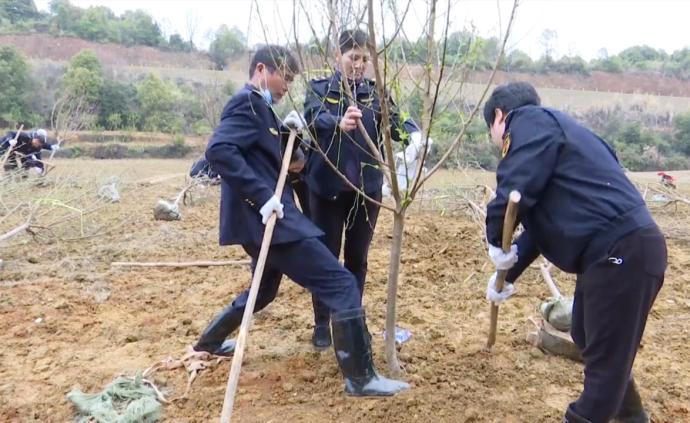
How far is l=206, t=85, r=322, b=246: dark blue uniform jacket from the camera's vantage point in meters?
2.75

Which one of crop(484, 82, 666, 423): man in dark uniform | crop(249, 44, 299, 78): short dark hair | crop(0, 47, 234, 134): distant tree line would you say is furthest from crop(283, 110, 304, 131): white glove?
crop(0, 47, 234, 134): distant tree line

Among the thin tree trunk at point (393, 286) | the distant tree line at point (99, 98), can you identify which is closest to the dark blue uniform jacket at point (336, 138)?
the thin tree trunk at point (393, 286)

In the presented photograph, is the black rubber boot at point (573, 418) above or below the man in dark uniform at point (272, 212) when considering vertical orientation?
below

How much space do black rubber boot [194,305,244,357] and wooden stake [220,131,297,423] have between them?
0.50 m

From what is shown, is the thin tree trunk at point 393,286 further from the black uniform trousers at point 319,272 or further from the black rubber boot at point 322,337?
the black rubber boot at point 322,337

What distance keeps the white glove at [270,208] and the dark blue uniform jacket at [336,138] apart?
1.32 ft

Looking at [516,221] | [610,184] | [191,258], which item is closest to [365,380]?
[516,221]

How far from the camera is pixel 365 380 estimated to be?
2.79 m

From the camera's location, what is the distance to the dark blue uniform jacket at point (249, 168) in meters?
2.75

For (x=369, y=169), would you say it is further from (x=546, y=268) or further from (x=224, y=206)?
(x=546, y=268)

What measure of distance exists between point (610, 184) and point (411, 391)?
1.32 m

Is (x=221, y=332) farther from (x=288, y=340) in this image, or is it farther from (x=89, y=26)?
(x=89, y=26)

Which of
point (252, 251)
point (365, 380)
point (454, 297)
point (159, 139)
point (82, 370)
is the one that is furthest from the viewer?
point (159, 139)

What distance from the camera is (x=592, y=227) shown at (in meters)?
2.19
